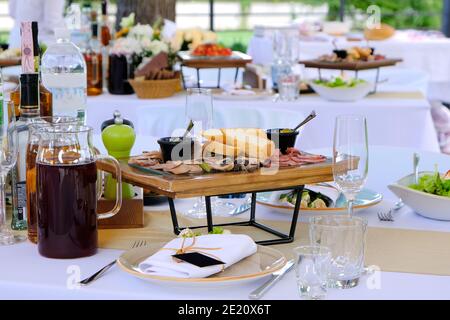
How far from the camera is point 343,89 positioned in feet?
11.5

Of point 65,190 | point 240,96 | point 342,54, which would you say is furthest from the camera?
point 342,54

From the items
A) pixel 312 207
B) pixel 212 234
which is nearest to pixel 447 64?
pixel 312 207

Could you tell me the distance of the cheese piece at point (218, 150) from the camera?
5.02 feet

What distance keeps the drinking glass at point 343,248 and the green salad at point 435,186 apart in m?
0.47

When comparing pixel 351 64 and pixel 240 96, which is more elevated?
pixel 351 64

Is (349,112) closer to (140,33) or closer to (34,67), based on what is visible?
(140,33)

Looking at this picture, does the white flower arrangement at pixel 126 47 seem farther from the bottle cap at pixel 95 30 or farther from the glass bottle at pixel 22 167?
the glass bottle at pixel 22 167

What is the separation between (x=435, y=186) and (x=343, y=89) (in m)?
1.82

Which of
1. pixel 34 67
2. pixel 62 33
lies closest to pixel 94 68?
pixel 62 33

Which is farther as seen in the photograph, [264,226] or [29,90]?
[264,226]

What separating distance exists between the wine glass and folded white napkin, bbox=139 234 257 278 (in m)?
0.23

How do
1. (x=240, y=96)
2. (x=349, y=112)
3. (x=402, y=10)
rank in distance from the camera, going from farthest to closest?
(x=402, y=10), (x=240, y=96), (x=349, y=112)

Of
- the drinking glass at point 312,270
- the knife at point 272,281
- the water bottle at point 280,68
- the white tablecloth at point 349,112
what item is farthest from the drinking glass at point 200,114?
the water bottle at point 280,68
